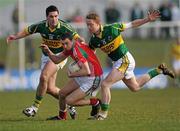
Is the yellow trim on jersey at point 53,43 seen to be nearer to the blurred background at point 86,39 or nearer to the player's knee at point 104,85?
the player's knee at point 104,85

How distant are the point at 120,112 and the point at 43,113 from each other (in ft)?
6.31

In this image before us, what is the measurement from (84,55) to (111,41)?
107 centimetres

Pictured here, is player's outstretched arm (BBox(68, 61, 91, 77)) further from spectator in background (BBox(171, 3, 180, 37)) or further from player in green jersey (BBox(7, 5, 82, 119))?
spectator in background (BBox(171, 3, 180, 37))

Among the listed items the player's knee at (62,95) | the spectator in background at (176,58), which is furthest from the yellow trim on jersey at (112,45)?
the spectator in background at (176,58)

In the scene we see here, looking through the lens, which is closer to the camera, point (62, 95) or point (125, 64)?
point (62, 95)

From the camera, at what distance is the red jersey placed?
50.1 feet

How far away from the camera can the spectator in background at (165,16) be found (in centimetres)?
3425

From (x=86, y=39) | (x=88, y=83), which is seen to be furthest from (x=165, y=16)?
(x=88, y=83)

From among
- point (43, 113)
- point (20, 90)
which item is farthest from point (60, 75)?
point (43, 113)

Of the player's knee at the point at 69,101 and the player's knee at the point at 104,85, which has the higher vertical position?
the player's knee at the point at 104,85

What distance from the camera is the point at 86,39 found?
111 ft

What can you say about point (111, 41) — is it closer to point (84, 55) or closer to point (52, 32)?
point (84, 55)

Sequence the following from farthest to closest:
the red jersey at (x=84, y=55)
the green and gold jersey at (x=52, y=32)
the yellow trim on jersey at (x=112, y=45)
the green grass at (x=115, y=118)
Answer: the green and gold jersey at (x=52, y=32) → the yellow trim on jersey at (x=112, y=45) → the red jersey at (x=84, y=55) → the green grass at (x=115, y=118)

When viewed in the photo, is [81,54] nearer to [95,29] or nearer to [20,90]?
[95,29]
